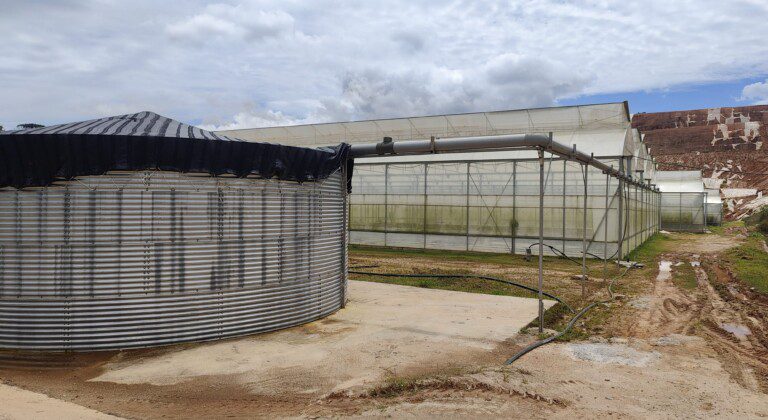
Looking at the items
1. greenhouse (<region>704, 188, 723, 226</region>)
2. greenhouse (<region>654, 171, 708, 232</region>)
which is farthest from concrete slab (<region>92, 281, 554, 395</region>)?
greenhouse (<region>704, 188, 723, 226</region>)

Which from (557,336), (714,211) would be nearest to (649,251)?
(557,336)

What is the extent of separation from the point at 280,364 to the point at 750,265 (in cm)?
2233

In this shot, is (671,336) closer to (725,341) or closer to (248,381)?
(725,341)

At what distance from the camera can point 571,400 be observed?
6863mm

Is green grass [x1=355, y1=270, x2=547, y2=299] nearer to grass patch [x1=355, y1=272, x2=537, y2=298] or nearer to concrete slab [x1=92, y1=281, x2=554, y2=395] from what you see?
grass patch [x1=355, y1=272, x2=537, y2=298]

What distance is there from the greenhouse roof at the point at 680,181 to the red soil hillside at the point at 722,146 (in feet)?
59.2

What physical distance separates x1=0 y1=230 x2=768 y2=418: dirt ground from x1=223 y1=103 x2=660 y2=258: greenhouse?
12.2 meters

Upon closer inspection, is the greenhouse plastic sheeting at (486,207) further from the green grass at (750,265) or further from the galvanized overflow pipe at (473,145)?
the galvanized overflow pipe at (473,145)

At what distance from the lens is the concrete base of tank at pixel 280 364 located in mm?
6938

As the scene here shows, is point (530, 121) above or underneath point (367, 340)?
above

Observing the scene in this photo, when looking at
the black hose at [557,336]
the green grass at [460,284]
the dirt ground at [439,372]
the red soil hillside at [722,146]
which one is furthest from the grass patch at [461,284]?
the red soil hillside at [722,146]

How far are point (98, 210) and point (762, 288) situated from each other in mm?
19114

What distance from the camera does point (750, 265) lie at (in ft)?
71.7

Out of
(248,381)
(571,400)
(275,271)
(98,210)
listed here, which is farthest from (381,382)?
(98,210)
